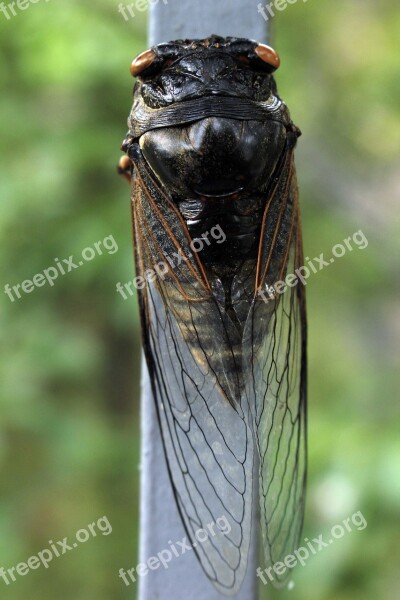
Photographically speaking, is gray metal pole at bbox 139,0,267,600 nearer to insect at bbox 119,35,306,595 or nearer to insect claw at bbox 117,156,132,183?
insect at bbox 119,35,306,595

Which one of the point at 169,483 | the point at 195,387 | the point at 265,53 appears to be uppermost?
the point at 265,53

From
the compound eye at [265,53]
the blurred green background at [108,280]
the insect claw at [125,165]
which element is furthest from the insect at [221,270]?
the blurred green background at [108,280]

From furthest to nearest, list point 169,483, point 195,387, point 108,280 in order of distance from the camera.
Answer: point 108,280
point 195,387
point 169,483

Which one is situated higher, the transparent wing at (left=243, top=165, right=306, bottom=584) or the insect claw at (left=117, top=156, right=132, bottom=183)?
the insect claw at (left=117, top=156, right=132, bottom=183)

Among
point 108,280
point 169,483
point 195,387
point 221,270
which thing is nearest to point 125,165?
point 221,270

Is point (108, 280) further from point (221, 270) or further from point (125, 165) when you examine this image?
point (221, 270)

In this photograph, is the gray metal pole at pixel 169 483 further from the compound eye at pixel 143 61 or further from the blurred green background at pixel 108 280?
the blurred green background at pixel 108 280

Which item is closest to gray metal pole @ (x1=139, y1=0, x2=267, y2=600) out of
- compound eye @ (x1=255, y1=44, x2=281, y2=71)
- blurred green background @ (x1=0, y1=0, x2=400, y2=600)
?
compound eye @ (x1=255, y1=44, x2=281, y2=71)
